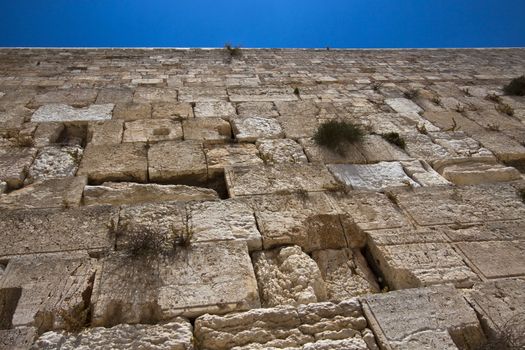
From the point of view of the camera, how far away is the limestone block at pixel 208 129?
4.44 metres

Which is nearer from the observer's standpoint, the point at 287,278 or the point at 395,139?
the point at 287,278

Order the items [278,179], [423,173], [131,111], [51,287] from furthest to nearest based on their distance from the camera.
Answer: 1. [131,111]
2. [423,173]
3. [278,179]
4. [51,287]

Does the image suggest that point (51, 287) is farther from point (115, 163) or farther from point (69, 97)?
point (69, 97)

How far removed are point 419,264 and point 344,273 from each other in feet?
1.71

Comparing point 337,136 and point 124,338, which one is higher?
point 337,136

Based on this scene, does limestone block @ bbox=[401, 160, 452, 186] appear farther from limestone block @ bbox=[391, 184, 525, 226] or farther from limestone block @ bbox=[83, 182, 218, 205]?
limestone block @ bbox=[83, 182, 218, 205]

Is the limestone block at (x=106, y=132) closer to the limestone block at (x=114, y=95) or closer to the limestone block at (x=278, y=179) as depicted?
the limestone block at (x=114, y=95)

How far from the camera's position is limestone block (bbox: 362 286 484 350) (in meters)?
2.17

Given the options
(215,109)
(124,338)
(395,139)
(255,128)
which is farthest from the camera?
(215,109)

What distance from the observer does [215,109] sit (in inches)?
206

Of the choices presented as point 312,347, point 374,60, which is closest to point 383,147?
point 312,347

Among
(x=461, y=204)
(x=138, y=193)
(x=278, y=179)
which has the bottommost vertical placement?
(x=461, y=204)

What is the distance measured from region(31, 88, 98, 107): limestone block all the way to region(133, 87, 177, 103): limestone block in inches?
22.9

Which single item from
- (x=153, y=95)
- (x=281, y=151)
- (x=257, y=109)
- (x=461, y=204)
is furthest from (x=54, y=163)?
(x=461, y=204)
